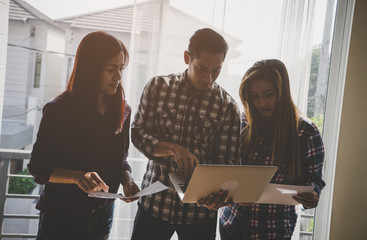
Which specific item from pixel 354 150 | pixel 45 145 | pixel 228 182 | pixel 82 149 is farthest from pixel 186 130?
pixel 354 150

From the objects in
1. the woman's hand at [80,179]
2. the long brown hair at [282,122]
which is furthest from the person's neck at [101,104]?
the long brown hair at [282,122]

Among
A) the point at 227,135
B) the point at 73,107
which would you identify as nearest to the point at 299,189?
the point at 227,135

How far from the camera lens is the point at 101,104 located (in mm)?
1229

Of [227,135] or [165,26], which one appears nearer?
[227,135]

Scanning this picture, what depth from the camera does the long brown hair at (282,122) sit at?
125 centimetres

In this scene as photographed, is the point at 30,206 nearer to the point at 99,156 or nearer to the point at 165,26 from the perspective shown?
the point at 99,156

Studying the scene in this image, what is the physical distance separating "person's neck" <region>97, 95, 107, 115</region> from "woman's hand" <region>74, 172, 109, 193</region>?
0.91 ft

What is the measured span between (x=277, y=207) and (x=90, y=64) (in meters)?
1.00

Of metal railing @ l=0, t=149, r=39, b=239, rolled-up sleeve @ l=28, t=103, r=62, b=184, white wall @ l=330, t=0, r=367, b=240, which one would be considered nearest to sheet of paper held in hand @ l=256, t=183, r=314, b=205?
rolled-up sleeve @ l=28, t=103, r=62, b=184

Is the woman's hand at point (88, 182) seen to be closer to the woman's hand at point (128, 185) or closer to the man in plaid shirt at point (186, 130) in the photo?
the woman's hand at point (128, 185)

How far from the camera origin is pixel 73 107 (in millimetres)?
1117

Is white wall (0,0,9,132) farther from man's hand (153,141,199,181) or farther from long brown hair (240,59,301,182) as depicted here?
long brown hair (240,59,301,182)

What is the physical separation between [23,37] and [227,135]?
1.38 metres

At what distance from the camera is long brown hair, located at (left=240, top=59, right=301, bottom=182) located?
1255 millimetres
